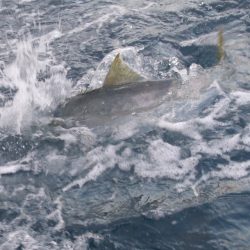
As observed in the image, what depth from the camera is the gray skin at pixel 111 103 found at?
17.3 ft

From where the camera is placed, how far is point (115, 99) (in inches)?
208

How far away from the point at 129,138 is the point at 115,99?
17.1 inches

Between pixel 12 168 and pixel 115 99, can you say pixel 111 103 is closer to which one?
pixel 115 99

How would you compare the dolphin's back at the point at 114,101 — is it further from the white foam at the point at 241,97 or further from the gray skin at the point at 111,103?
the white foam at the point at 241,97

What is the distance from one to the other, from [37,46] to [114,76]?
7.62ft

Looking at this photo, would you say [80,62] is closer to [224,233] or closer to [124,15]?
[124,15]

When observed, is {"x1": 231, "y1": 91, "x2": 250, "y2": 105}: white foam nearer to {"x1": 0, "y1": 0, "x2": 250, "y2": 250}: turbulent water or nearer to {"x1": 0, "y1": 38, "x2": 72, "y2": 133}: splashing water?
{"x1": 0, "y1": 0, "x2": 250, "y2": 250}: turbulent water

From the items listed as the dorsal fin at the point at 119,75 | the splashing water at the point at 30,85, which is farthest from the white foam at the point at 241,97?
the splashing water at the point at 30,85

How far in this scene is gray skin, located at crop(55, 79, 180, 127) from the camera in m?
5.26

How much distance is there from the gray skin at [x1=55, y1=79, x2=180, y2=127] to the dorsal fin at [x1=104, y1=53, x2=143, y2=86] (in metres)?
0.06

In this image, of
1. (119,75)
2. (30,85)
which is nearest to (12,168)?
(119,75)

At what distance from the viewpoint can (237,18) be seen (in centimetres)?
748

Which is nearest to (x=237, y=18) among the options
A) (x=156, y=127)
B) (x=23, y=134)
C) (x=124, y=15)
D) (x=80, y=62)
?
(x=124, y=15)

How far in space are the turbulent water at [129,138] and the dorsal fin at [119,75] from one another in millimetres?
360
